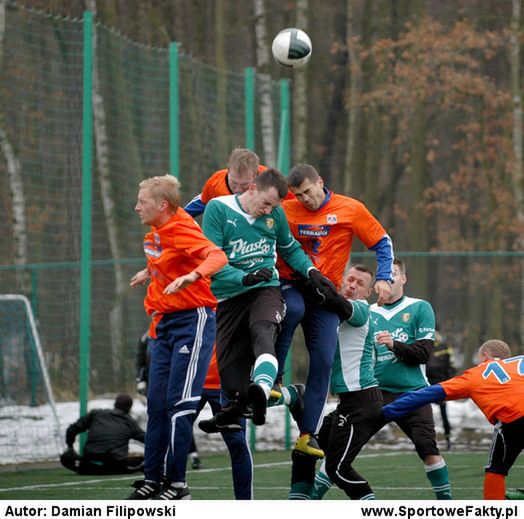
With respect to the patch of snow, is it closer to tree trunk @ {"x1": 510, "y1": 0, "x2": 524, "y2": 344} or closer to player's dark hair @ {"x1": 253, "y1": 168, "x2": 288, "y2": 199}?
player's dark hair @ {"x1": 253, "y1": 168, "x2": 288, "y2": 199}

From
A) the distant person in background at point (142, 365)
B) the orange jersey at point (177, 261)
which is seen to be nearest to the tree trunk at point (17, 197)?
the distant person in background at point (142, 365)

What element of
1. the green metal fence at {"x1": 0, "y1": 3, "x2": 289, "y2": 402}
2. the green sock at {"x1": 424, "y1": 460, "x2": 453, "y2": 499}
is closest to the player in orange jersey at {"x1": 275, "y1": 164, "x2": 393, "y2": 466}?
the green sock at {"x1": 424, "y1": 460, "x2": 453, "y2": 499}

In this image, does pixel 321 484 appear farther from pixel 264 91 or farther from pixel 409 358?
pixel 264 91

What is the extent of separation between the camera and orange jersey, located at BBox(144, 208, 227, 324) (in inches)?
335

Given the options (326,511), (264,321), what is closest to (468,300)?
(264,321)

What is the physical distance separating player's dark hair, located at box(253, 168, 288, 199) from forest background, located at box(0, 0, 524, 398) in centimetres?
1635

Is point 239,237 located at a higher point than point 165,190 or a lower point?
lower

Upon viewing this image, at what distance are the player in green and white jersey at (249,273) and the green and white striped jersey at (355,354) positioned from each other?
13.5 inches

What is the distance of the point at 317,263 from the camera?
30.9ft

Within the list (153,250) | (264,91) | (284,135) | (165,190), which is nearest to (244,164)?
(165,190)

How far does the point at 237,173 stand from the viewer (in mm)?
9391

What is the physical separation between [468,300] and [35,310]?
35.3ft

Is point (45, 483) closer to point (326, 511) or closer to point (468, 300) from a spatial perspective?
point (326, 511)

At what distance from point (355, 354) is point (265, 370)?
97 centimetres
